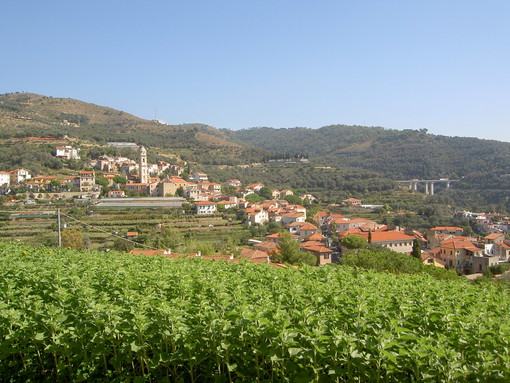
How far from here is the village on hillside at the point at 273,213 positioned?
130 feet

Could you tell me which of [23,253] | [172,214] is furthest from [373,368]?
[172,214]

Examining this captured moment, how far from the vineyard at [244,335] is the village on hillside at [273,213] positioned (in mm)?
26502

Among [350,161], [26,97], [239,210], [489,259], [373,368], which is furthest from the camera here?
[26,97]

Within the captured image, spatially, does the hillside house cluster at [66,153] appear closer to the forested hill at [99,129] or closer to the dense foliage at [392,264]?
the forested hill at [99,129]

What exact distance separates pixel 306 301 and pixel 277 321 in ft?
4.10

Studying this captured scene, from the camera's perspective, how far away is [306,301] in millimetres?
5105

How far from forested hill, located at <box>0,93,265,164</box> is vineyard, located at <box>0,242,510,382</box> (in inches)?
3228

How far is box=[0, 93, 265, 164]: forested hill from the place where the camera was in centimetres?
9106

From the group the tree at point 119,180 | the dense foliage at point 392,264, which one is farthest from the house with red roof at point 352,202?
the dense foliage at point 392,264

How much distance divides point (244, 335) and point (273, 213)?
5487cm

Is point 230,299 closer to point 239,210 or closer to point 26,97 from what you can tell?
point 239,210

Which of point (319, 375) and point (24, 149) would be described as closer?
point (319, 375)

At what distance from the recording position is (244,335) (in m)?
3.81

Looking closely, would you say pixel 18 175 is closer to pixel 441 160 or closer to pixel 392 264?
pixel 392 264
